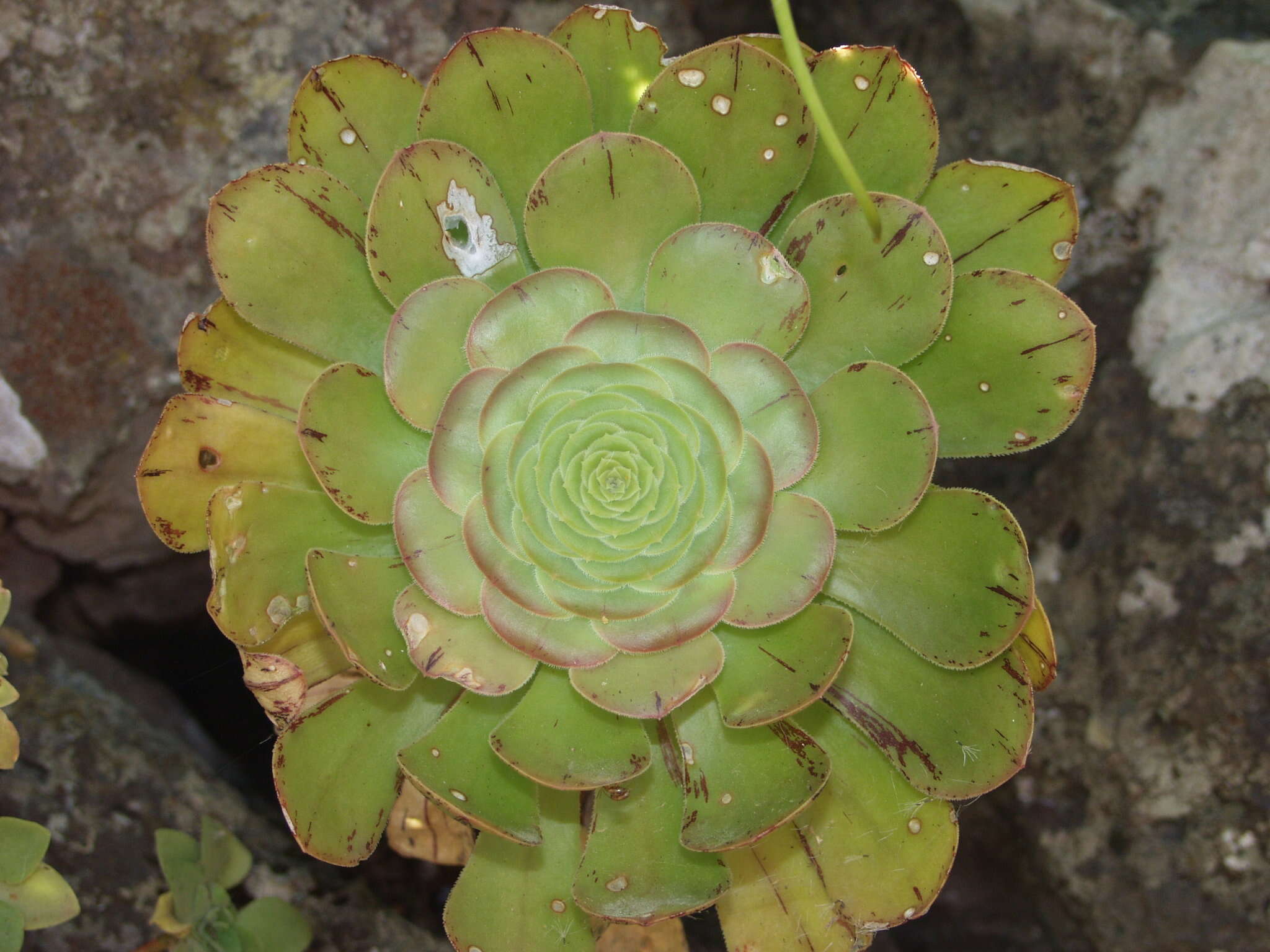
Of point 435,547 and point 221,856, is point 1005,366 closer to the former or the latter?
point 435,547

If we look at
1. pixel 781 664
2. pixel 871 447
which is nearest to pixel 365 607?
pixel 781 664

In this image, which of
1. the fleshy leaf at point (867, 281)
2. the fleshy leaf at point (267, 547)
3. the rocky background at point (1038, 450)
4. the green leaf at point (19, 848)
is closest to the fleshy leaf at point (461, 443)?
the fleshy leaf at point (267, 547)

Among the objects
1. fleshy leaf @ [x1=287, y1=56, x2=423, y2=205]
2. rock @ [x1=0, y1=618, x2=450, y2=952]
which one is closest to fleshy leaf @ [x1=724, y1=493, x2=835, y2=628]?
fleshy leaf @ [x1=287, y1=56, x2=423, y2=205]

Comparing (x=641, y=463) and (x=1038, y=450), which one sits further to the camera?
(x=1038, y=450)

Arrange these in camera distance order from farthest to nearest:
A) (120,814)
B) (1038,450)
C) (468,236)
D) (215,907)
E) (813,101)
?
(1038,450) < (120,814) < (215,907) < (468,236) < (813,101)

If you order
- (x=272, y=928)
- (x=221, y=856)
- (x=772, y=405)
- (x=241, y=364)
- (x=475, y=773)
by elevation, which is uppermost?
(x=241, y=364)
